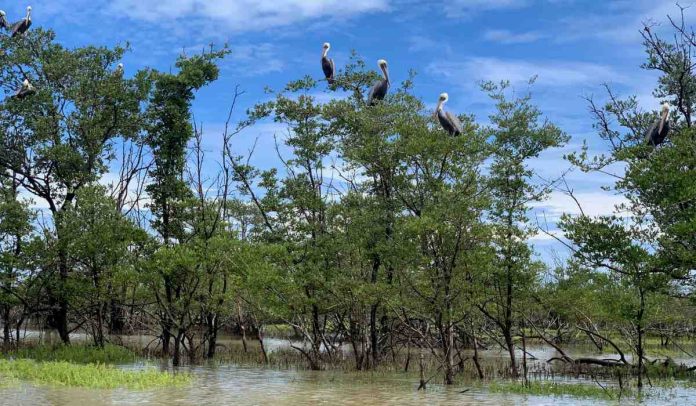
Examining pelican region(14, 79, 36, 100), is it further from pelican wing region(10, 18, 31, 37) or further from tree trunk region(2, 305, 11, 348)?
tree trunk region(2, 305, 11, 348)

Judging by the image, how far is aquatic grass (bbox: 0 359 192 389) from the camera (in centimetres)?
1332

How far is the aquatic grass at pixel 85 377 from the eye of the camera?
43.7 ft

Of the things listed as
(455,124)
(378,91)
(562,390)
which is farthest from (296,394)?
(378,91)

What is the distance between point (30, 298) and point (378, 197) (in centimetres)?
1157

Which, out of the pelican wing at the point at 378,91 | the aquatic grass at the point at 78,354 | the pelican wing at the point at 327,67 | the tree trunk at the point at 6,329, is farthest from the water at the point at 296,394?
the pelican wing at the point at 327,67

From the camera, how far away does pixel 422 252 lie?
48.1ft

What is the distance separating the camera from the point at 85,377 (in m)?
13.7

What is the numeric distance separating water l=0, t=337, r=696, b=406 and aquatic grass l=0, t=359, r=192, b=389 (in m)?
0.48

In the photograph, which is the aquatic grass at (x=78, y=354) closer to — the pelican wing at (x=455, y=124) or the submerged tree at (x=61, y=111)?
the submerged tree at (x=61, y=111)

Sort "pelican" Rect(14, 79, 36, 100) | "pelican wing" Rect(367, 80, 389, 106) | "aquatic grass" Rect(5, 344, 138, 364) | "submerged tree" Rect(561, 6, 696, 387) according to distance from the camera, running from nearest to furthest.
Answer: "submerged tree" Rect(561, 6, 696, 387) → "pelican wing" Rect(367, 80, 389, 106) → "aquatic grass" Rect(5, 344, 138, 364) → "pelican" Rect(14, 79, 36, 100)

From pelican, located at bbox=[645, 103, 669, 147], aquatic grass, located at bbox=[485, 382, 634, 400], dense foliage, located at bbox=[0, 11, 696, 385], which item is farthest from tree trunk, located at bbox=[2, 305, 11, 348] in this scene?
pelican, located at bbox=[645, 103, 669, 147]

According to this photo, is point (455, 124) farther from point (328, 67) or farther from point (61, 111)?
point (61, 111)

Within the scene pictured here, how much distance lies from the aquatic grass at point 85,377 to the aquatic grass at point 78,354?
3.47 meters

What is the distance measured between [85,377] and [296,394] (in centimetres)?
442
